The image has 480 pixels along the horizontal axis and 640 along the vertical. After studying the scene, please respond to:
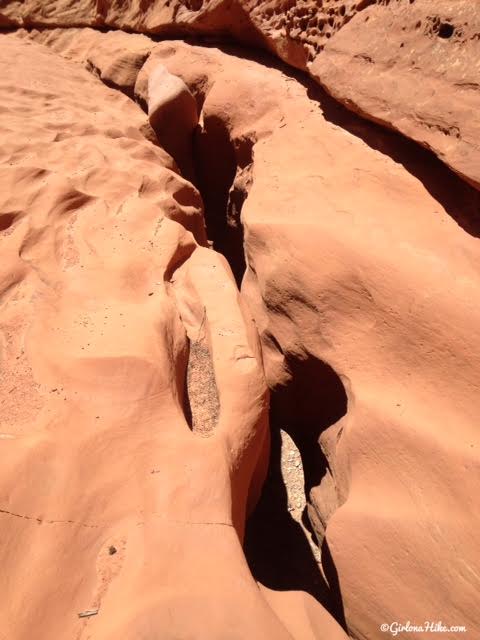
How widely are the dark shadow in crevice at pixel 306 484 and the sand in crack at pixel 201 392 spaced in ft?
1.42

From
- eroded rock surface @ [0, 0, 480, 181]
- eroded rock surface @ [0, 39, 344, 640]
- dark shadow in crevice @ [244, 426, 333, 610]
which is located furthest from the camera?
dark shadow in crevice @ [244, 426, 333, 610]

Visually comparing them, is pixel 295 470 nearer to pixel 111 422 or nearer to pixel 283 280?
pixel 283 280

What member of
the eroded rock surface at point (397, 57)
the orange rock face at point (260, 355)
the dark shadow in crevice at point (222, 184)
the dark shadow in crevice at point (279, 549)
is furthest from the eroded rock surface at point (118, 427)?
the eroded rock surface at point (397, 57)

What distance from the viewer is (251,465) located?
1.57m

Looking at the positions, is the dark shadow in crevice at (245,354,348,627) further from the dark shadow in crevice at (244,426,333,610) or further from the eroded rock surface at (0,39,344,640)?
the eroded rock surface at (0,39,344,640)

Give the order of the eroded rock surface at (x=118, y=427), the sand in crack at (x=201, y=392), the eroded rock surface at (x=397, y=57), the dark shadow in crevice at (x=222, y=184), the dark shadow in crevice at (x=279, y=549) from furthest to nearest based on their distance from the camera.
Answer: the dark shadow in crevice at (x=222, y=184) < the dark shadow in crevice at (x=279, y=549) < the eroded rock surface at (x=397, y=57) < the sand in crack at (x=201, y=392) < the eroded rock surface at (x=118, y=427)

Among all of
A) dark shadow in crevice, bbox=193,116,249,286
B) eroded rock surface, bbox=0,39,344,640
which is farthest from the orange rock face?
dark shadow in crevice, bbox=193,116,249,286

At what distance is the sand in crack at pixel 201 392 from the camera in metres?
1.58

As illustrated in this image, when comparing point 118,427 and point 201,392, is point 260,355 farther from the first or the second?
point 118,427

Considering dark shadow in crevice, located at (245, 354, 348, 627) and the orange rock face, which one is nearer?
the orange rock face

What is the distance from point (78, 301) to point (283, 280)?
0.85m

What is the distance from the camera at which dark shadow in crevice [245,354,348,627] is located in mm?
1947

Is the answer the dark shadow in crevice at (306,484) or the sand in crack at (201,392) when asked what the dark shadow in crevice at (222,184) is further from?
the sand in crack at (201,392)

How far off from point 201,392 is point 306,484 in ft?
3.16
